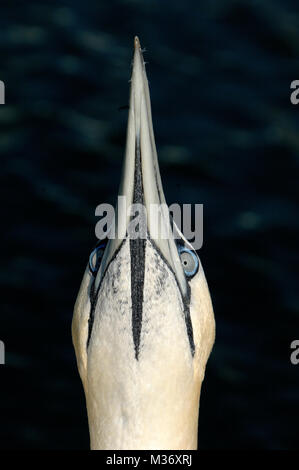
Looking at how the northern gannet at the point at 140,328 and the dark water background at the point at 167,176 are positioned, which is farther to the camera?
the dark water background at the point at 167,176

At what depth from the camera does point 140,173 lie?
18.6 ft

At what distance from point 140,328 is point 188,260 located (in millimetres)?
756

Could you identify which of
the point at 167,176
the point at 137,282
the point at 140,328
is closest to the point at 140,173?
the point at 137,282

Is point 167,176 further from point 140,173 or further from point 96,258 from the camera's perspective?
point 140,173

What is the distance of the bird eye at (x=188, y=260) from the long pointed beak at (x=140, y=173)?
0.38m

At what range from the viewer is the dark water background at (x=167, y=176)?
8859 millimetres

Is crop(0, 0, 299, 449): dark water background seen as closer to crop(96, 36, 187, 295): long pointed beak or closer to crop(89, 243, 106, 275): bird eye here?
crop(89, 243, 106, 275): bird eye

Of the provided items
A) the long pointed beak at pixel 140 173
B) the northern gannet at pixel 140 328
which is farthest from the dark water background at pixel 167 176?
the long pointed beak at pixel 140 173

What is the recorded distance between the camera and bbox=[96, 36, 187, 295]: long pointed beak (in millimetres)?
5621

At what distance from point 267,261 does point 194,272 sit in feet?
10.7

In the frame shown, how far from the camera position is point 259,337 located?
29.6ft

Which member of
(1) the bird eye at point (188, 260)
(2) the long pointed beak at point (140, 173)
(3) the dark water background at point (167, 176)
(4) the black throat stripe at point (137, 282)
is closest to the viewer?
(4) the black throat stripe at point (137, 282)

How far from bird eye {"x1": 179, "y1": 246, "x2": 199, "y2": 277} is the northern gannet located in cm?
6

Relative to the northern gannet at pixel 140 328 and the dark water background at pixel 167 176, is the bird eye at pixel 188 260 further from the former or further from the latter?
the dark water background at pixel 167 176
